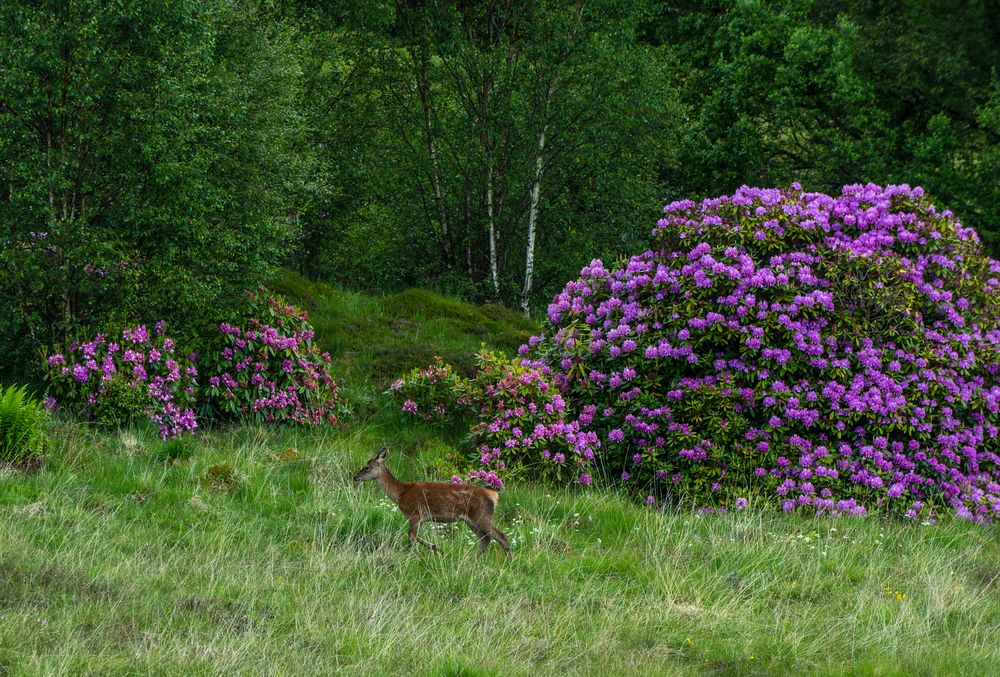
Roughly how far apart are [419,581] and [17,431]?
169 inches

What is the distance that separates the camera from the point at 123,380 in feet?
35.4

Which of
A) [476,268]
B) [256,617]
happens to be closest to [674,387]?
[256,617]

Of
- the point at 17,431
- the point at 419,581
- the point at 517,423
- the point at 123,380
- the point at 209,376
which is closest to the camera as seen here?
the point at 419,581

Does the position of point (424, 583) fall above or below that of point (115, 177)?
below

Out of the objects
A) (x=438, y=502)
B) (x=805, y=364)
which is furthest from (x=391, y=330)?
(x=438, y=502)

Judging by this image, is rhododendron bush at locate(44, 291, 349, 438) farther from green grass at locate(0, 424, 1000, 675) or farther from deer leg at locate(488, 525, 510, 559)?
deer leg at locate(488, 525, 510, 559)

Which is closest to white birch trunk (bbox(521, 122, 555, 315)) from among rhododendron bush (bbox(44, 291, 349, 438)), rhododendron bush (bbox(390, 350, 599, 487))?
rhododendron bush (bbox(44, 291, 349, 438))

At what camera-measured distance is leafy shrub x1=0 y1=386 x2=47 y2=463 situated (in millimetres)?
9156

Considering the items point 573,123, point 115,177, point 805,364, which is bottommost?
point 805,364

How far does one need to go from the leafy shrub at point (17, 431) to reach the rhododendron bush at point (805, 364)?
15.8 feet

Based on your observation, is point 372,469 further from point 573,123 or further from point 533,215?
point 573,123

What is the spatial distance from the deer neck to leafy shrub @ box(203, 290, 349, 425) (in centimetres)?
462

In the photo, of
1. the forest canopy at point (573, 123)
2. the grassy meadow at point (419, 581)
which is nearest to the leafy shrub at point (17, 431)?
the grassy meadow at point (419, 581)

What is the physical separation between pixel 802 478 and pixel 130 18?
339 inches
